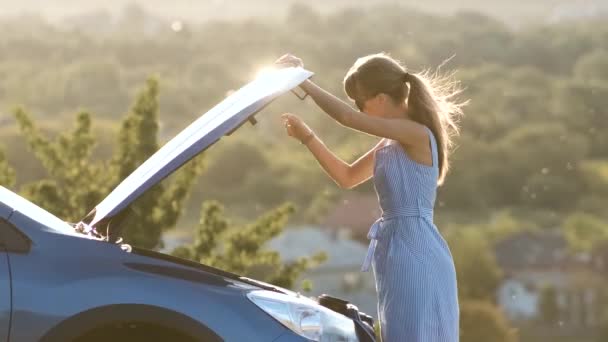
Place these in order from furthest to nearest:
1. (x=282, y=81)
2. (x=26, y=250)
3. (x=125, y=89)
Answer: (x=125, y=89), (x=282, y=81), (x=26, y=250)

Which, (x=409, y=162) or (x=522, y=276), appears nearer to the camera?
(x=409, y=162)

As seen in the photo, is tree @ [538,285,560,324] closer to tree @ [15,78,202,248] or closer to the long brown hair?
tree @ [15,78,202,248]

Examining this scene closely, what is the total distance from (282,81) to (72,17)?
82.5m

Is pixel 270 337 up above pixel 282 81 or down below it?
below

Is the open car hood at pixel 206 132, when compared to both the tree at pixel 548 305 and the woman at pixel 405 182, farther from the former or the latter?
the tree at pixel 548 305

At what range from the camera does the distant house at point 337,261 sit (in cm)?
6925

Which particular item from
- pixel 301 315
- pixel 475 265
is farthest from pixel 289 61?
pixel 475 265

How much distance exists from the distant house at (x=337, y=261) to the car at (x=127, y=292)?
63.3 metres

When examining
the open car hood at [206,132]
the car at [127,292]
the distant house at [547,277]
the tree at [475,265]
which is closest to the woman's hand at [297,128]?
the open car hood at [206,132]

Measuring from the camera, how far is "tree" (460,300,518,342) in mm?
51531

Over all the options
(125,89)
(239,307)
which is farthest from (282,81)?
(125,89)

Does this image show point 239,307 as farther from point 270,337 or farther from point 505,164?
point 505,164

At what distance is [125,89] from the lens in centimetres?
7394

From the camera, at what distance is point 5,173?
898cm
